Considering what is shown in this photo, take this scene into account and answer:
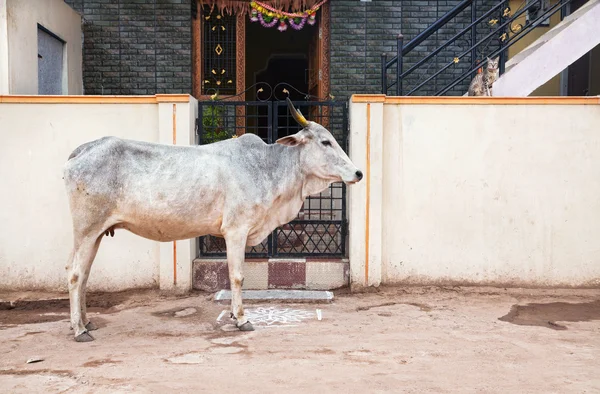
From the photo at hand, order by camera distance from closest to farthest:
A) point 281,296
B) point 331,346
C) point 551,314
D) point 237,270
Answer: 1. point 331,346
2. point 237,270
3. point 551,314
4. point 281,296

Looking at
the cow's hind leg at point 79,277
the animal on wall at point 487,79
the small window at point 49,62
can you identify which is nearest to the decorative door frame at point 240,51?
the small window at point 49,62

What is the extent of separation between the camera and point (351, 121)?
762cm

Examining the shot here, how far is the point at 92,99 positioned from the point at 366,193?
3.35 meters

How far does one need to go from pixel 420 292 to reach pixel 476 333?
5.37ft

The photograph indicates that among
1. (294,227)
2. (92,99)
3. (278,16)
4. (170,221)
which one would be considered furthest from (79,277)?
(278,16)

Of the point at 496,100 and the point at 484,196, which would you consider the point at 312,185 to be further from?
the point at 496,100

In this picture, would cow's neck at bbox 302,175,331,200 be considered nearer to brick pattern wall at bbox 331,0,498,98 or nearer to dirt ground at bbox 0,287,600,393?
dirt ground at bbox 0,287,600,393

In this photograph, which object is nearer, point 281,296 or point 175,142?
point 281,296

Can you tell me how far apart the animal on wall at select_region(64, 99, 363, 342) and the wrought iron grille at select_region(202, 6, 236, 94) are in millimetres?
4725

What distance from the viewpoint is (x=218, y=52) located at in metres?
10.8

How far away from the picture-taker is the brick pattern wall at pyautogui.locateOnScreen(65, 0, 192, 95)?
34.6ft

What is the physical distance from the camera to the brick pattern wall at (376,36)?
10.6 meters

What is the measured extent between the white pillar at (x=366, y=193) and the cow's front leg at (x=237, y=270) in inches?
77.7

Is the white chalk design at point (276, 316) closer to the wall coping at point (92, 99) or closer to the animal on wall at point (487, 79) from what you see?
the wall coping at point (92, 99)
